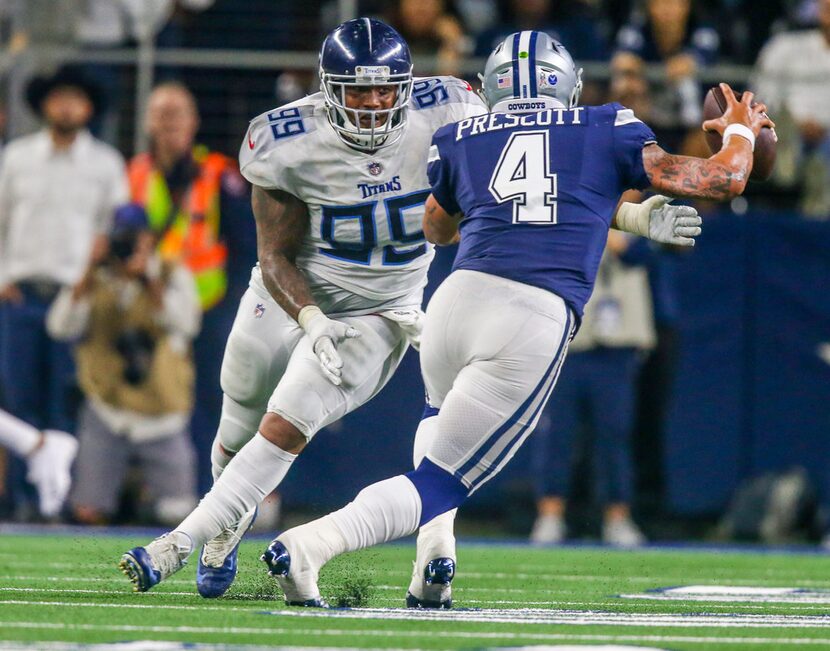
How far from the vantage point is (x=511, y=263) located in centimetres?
452

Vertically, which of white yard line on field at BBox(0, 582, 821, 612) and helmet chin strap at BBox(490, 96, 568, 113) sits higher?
helmet chin strap at BBox(490, 96, 568, 113)

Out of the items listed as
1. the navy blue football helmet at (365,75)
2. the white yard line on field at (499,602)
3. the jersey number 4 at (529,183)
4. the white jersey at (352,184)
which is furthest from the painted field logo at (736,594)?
the navy blue football helmet at (365,75)

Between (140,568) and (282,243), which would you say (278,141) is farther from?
(140,568)

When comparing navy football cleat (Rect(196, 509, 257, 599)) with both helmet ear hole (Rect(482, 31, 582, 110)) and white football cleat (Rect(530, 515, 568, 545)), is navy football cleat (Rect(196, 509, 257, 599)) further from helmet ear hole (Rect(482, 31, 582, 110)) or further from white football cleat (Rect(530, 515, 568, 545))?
white football cleat (Rect(530, 515, 568, 545))

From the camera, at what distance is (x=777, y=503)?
906 centimetres

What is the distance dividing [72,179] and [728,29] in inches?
168

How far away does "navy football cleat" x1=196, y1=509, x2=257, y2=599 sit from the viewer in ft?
16.8

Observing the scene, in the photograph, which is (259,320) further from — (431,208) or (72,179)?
(72,179)

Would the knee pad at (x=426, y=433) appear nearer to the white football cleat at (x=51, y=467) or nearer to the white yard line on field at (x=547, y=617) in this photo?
the white yard line on field at (x=547, y=617)

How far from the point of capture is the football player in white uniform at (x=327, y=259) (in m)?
4.99

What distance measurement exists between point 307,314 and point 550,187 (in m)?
0.98

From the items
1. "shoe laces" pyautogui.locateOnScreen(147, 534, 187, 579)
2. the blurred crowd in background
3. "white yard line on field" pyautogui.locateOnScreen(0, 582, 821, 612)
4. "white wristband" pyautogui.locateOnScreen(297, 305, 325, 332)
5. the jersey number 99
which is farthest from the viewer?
the blurred crowd in background

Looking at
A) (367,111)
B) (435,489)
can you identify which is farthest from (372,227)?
(435,489)

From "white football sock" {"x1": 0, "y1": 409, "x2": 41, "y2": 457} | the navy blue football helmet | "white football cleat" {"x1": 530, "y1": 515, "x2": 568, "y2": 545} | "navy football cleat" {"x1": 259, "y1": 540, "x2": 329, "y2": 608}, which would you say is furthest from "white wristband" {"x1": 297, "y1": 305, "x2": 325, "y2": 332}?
"white football cleat" {"x1": 530, "y1": 515, "x2": 568, "y2": 545}
